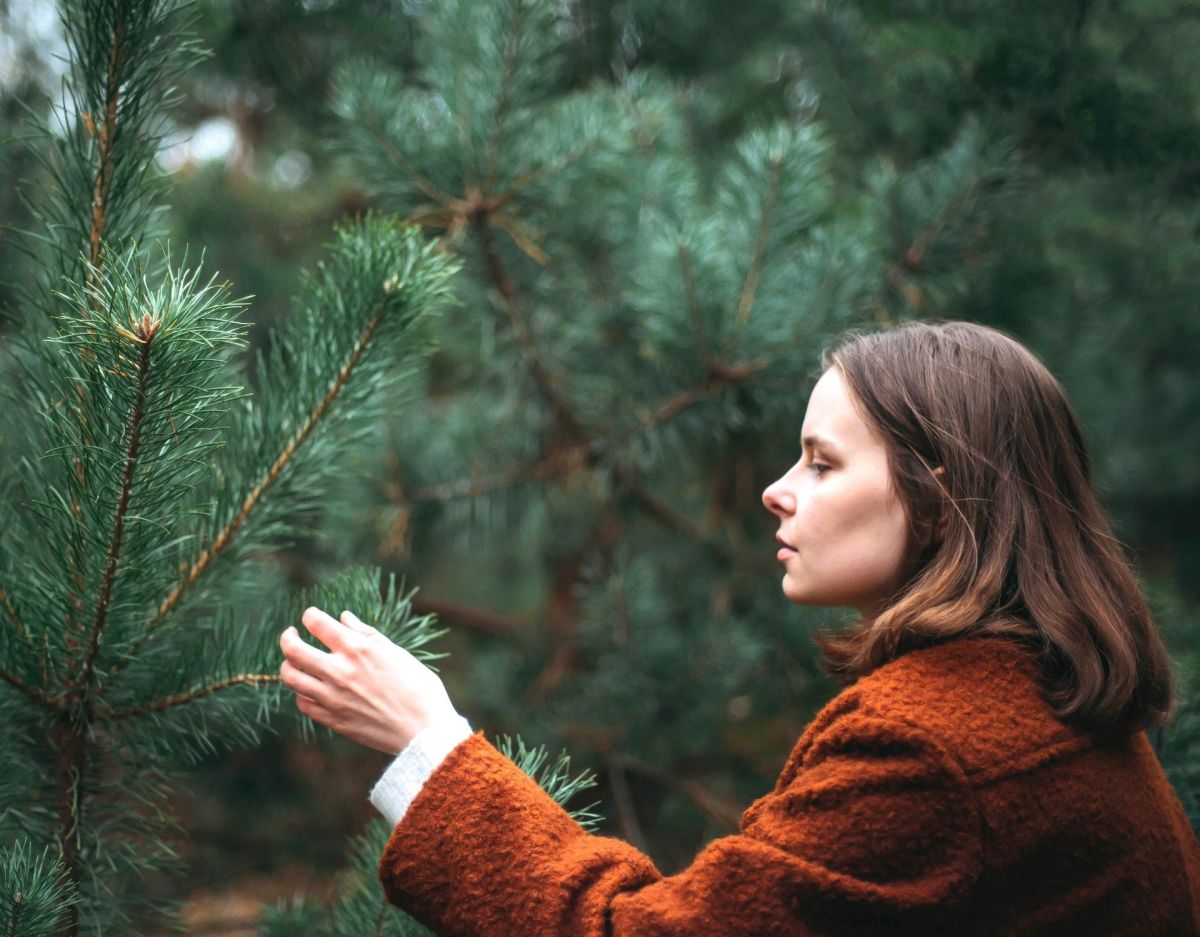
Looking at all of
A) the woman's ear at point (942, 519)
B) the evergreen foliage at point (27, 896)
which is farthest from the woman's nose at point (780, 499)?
the evergreen foliage at point (27, 896)

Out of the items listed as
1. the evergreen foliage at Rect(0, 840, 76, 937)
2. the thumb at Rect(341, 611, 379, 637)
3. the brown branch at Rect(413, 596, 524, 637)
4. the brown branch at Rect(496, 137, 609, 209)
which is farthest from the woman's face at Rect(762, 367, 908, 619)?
the brown branch at Rect(413, 596, 524, 637)

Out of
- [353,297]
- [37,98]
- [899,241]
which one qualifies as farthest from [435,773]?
[37,98]

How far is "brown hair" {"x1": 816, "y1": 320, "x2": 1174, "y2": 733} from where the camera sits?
815mm

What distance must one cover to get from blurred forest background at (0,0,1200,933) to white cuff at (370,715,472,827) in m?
0.44

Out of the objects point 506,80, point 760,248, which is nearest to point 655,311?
point 760,248

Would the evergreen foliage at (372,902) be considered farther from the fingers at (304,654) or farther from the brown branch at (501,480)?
the brown branch at (501,480)

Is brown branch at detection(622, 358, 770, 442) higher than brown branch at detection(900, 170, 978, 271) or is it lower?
lower

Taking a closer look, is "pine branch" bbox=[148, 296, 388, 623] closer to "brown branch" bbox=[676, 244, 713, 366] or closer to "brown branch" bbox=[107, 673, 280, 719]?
"brown branch" bbox=[107, 673, 280, 719]

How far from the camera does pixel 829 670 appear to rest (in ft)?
3.36

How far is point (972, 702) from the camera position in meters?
0.76

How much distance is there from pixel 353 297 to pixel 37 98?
92 cm

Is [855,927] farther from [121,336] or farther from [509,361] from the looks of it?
[509,361]

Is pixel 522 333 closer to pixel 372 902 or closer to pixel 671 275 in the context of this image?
pixel 671 275

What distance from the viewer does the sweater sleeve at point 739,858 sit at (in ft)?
2.27
